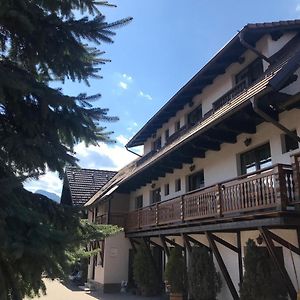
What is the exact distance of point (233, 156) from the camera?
40.2 ft

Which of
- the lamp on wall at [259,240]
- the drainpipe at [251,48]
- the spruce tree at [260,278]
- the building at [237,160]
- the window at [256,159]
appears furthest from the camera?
the drainpipe at [251,48]

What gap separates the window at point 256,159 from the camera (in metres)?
10.7

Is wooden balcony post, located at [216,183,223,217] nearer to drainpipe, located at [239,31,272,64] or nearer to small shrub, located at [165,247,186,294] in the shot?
drainpipe, located at [239,31,272,64]

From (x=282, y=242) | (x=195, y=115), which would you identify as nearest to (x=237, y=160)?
(x=282, y=242)

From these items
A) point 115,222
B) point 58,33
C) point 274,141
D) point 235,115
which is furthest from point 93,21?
point 115,222

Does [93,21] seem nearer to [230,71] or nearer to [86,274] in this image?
[230,71]

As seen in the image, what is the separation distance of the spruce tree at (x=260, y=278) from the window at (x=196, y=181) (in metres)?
5.36

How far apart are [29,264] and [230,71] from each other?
1146 centimetres

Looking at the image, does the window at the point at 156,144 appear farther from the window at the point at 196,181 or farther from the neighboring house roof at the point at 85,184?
the neighboring house roof at the point at 85,184

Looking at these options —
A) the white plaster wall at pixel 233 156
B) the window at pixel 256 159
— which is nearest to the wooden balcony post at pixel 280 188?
the white plaster wall at pixel 233 156

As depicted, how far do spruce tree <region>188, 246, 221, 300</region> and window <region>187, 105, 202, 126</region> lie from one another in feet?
18.5

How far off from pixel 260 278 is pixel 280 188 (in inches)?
108

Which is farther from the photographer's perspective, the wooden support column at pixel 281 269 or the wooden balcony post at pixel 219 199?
the wooden balcony post at pixel 219 199

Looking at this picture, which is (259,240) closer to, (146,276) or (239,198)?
(239,198)
